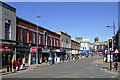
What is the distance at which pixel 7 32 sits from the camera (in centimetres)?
2598

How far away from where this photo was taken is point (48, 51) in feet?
142

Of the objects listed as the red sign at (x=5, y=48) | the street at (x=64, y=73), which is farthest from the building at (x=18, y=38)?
the street at (x=64, y=73)

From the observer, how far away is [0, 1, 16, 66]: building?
966 inches

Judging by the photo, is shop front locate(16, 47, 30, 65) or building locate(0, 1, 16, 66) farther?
shop front locate(16, 47, 30, 65)

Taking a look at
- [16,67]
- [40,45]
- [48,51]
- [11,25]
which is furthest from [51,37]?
[16,67]

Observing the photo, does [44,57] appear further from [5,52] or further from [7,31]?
[5,52]

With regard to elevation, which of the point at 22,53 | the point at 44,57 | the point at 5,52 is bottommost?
the point at 44,57

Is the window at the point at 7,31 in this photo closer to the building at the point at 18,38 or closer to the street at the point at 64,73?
the building at the point at 18,38

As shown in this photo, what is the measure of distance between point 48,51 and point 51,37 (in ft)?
16.1

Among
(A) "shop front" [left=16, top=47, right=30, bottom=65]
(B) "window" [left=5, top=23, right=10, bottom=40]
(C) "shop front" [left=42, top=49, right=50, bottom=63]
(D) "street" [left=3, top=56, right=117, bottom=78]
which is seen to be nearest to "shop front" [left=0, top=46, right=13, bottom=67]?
(B) "window" [left=5, top=23, right=10, bottom=40]

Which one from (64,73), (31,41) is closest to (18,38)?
(31,41)

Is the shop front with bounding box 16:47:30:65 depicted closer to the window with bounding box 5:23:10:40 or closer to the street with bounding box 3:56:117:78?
the window with bounding box 5:23:10:40

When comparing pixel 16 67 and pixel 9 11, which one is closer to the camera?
pixel 16 67

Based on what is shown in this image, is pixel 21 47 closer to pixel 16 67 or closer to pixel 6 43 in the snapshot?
pixel 6 43
